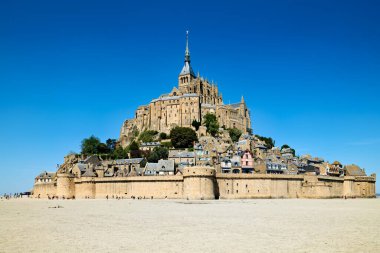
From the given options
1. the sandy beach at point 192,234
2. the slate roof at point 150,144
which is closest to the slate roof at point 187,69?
the slate roof at point 150,144

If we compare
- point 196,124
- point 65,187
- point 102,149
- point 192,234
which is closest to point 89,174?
point 65,187

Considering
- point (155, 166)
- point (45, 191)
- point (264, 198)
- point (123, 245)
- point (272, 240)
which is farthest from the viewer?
point (45, 191)

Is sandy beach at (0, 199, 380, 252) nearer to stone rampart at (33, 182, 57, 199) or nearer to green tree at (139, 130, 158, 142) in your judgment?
stone rampart at (33, 182, 57, 199)

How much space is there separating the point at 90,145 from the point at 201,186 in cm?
4949

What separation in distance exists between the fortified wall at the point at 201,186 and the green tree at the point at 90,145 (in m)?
29.1

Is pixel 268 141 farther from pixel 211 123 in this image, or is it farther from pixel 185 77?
pixel 185 77

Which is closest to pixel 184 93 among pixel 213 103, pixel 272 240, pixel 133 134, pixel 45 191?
pixel 213 103

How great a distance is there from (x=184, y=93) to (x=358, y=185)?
57.8 metres

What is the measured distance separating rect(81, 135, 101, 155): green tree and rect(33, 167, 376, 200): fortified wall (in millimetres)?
29051

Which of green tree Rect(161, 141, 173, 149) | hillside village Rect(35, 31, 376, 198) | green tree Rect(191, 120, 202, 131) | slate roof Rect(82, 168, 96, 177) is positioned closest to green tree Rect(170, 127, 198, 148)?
hillside village Rect(35, 31, 376, 198)

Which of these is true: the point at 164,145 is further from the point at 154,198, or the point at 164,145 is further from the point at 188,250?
the point at 188,250

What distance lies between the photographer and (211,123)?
341 feet

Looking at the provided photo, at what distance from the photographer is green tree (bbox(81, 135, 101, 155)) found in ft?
322

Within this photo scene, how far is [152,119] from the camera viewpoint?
11512 cm
